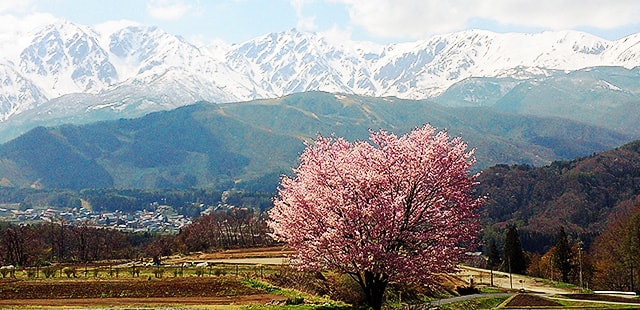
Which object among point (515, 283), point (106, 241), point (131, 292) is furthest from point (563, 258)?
point (106, 241)

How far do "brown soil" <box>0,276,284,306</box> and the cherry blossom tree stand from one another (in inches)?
615

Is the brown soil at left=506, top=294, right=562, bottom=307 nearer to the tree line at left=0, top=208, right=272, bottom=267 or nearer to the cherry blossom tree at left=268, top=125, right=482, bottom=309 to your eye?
the cherry blossom tree at left=268, top=125, right=482, bottom=309

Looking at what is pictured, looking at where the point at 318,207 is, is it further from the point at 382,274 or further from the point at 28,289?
the point at 28,289

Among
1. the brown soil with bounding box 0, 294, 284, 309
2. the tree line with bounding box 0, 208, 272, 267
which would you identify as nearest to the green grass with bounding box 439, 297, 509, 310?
the brown soil with bounding box 0, 294, 284, 309

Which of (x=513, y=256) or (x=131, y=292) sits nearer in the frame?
(x=131, y=292)

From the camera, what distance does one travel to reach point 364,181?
3662cm

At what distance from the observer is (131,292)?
2345 inches

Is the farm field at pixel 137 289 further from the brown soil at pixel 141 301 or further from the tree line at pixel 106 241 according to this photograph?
the tree line at pixel 106 241

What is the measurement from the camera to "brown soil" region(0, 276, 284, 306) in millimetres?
53188

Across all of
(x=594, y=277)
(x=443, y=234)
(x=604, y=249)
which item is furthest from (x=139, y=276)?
(x=604, y=249)

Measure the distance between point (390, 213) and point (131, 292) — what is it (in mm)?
32599

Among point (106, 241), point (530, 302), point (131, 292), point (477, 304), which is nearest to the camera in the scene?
point (131, 292)

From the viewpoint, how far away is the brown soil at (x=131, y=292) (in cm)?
5319

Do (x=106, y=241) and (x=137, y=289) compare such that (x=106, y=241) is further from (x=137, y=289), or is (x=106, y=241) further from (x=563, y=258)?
(x=137, y=289)
